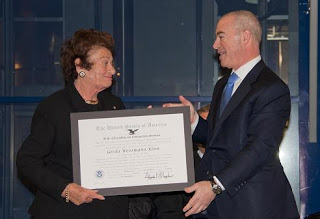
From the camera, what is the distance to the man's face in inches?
146

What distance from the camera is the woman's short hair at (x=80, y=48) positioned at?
3818 millimetres

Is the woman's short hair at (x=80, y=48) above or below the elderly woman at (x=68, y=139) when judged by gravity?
above

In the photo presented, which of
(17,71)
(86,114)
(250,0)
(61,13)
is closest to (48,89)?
(17,71)

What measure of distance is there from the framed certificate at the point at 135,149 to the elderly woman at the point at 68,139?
0.10 metres

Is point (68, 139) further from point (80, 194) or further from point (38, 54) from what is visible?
point (38, 54)

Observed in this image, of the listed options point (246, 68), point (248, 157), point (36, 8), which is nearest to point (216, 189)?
point (248, 157)

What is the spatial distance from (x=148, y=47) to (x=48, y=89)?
98 cm

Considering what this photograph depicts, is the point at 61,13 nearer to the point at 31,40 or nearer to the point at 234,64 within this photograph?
the point at 31,40

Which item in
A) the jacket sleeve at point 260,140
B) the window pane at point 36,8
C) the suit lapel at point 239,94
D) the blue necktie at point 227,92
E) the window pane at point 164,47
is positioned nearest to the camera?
the jacket sleeve at point 260,140

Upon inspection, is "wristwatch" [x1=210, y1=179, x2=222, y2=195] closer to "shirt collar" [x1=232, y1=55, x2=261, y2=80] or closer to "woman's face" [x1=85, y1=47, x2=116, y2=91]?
"shirt collar" [x1=232, y1=55, x2=261, y2=80]

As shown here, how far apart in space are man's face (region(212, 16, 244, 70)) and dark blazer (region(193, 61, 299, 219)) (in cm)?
18

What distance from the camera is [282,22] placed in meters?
5.88
